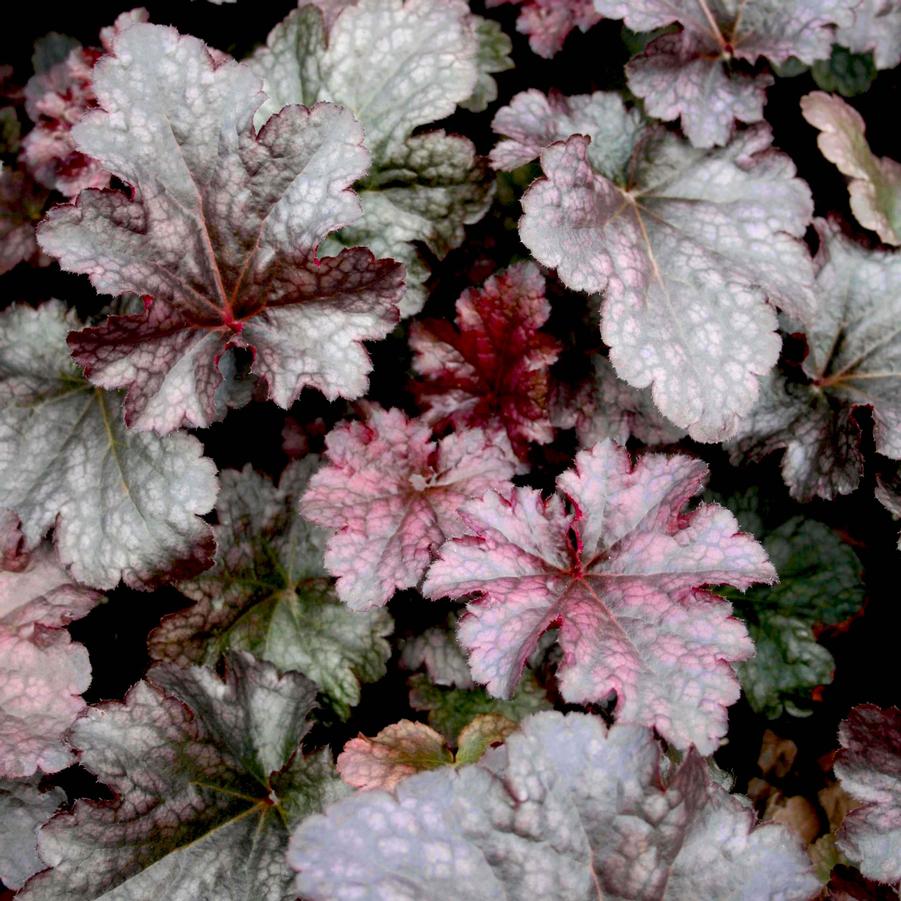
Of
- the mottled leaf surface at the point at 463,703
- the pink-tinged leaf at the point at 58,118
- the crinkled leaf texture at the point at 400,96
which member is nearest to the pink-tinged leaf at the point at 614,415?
the crinkled leaf texture at the point at 400,96

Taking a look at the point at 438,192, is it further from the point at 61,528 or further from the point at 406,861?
the point at 406,861

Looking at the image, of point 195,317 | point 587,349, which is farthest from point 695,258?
point 195,317

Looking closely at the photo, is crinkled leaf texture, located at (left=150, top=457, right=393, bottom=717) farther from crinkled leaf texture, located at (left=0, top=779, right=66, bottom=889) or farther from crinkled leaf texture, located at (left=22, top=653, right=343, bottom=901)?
crinkled leaf texture, located at (left=0, top=779, right=66, bottom=889)

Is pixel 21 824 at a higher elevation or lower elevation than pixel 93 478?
lower

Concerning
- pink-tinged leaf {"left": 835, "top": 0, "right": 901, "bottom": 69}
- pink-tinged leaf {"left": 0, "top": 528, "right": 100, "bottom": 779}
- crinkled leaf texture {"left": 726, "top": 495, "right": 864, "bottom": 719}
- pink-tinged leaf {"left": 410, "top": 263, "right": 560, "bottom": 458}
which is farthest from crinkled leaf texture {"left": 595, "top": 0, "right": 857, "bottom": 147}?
pink-tinged leaf {"left": 0, "top": 528, "right": 100, "bottom": 779}

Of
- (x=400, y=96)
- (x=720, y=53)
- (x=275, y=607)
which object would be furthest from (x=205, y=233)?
(x=720, y=53)

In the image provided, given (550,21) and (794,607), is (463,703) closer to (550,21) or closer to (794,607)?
(794,607)
